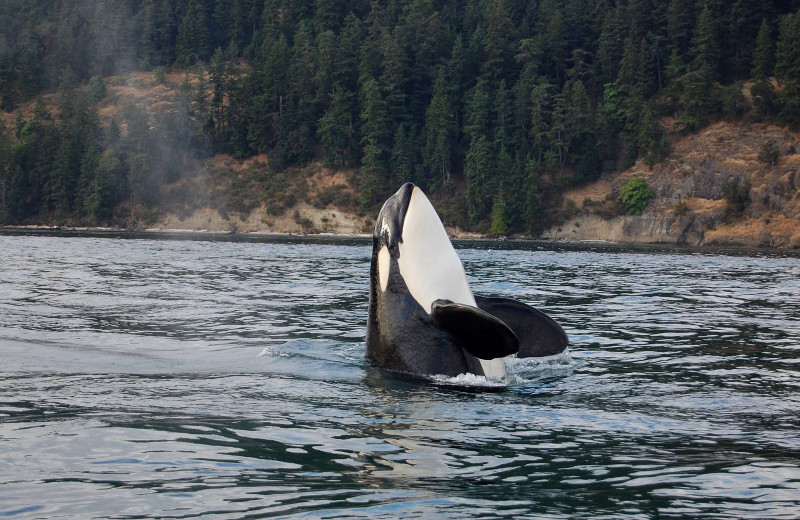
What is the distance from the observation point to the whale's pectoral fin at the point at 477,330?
27.0 feet

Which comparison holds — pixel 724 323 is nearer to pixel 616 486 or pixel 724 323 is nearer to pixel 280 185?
pixel 616 486

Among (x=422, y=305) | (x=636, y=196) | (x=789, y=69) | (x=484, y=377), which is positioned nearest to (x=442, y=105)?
(x=636, y=196)

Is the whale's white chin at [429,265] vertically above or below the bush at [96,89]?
below

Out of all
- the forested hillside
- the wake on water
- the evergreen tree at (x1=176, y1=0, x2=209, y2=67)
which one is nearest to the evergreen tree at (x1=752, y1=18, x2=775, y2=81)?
the forested hillside

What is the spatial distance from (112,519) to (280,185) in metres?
95.5

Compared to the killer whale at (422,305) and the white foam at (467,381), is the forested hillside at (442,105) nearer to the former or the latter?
the killer whale at (422,305)

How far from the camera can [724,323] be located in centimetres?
1595

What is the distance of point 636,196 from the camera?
267 ft

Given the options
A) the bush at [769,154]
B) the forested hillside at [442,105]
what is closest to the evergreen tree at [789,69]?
the forested hillside at [442,105]

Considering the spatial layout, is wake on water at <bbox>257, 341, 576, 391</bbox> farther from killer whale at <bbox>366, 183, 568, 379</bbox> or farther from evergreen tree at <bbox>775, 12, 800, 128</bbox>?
evergreen tree at <bbox>775, 12, 800, 128</bbox>

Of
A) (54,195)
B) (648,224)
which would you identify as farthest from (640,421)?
(54,195)

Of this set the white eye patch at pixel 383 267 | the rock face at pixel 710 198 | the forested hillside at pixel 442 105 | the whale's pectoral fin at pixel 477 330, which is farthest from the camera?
the forested hillside at pixel 442 105

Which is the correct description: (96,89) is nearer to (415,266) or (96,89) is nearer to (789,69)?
(789,69)

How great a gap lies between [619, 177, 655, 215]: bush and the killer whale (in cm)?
7436
